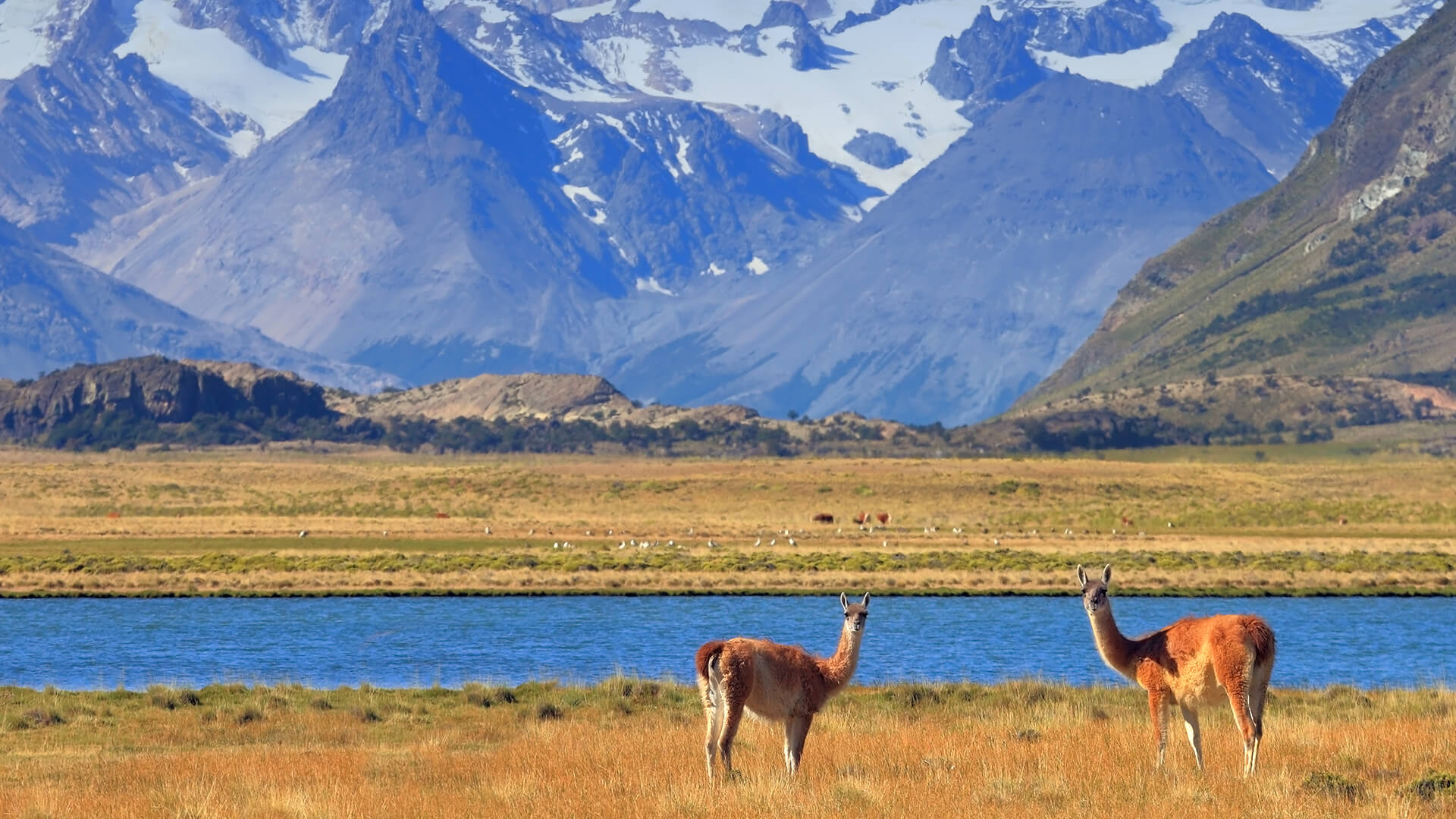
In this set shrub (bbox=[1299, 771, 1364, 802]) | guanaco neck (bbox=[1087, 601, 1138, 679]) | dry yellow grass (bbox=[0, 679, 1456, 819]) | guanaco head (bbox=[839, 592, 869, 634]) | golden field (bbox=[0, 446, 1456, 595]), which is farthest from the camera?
golden field (bbox=[0, 446, 1456, 595])

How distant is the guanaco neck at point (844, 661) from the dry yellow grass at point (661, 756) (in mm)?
1249

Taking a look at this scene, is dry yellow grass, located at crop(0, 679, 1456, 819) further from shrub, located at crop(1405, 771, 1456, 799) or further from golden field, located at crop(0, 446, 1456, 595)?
golden field, located at crop(0, 446, 1456, 595)

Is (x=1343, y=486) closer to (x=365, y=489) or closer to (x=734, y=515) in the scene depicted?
(x=734, y=515)

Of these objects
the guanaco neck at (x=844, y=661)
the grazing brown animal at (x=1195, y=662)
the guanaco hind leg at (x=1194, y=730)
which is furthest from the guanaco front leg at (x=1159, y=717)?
the guanaco neck at (x=844, y=661)

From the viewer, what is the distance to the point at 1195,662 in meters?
23.9

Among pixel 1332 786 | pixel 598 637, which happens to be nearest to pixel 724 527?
pixel 598 637

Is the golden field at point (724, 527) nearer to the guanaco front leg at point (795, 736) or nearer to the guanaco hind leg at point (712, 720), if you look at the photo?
the guanaco front leg at point (795, 736)

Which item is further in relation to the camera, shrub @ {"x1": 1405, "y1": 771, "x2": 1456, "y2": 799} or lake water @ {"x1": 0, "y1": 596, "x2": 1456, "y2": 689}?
lake water @ {"x1": 0, "y1": 596, "x2": 1456, "y2": 689}

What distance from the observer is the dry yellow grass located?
74.3 ft

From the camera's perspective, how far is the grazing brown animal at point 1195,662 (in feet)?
77.2

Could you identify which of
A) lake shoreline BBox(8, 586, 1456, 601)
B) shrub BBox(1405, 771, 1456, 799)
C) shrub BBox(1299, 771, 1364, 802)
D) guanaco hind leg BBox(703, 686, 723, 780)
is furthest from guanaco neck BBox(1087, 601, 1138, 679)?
lake shoreline BBox(8, 586, 1456, 601)

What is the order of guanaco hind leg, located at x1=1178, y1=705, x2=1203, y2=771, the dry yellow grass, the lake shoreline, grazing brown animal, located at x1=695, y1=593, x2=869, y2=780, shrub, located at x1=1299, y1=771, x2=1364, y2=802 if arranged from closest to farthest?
the dry yellow grass → shrub, located at x1=1299, y1=771, x2=1364, y2=802 → grazing brown animal, located at x1=695, y1=593, x2=869, y2=780 → guanaco hind leg, located at x1=1178, y1=705, x2=1203, y2=771 → the lake shoreline

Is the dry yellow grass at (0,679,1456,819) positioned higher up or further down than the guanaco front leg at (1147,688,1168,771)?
further down

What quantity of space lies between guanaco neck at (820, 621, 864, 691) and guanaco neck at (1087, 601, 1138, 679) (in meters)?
3.05
